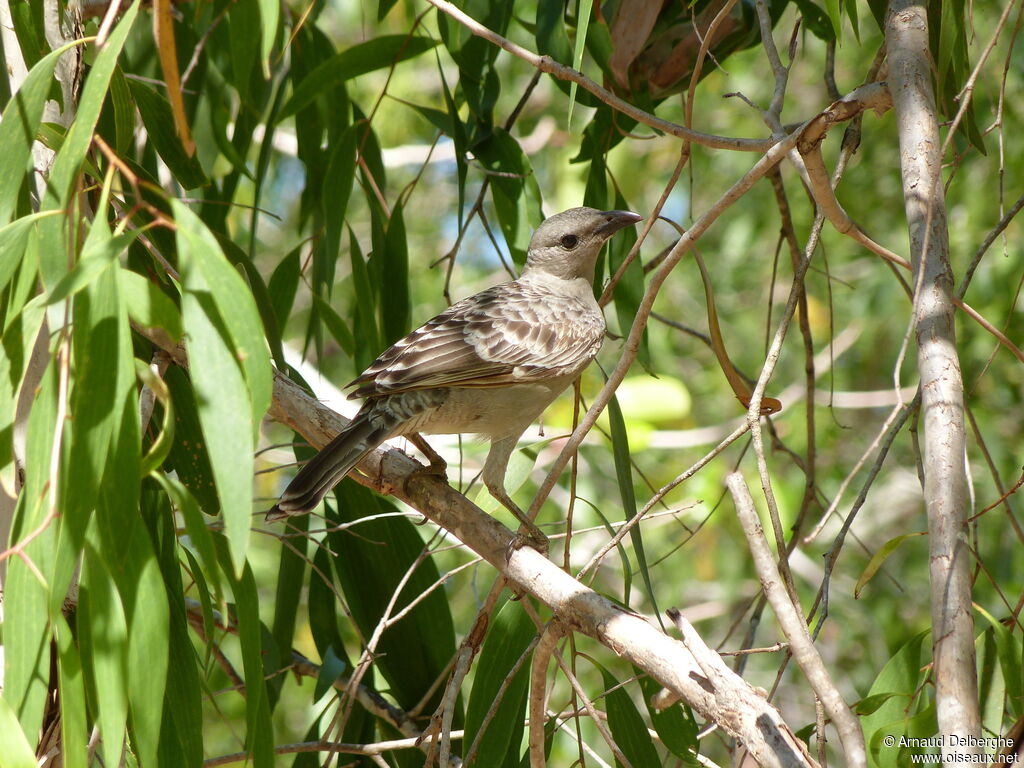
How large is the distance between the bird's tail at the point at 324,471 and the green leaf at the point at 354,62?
89 cm

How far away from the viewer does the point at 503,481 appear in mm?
2980

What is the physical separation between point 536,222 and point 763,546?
5.73 ft

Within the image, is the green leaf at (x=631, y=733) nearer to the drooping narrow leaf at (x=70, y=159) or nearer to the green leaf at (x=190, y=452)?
the green leaf at (x=190, y=452)

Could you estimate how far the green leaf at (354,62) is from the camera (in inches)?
110

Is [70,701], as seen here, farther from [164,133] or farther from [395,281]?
[395,281]

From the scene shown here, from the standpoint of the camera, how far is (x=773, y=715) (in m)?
1.61

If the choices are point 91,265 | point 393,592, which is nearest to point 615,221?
point 393,592

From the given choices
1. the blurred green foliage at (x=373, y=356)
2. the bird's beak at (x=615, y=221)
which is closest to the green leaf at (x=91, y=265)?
the blurred green foliage at (x=373, y=356)

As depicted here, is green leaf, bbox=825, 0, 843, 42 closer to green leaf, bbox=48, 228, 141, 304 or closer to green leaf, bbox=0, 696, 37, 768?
green leaf, bbox=48, 228, 141, 304

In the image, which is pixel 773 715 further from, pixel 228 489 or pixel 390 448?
pixel 390 448

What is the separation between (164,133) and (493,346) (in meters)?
1.11

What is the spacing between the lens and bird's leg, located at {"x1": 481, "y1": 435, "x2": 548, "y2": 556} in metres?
2.71

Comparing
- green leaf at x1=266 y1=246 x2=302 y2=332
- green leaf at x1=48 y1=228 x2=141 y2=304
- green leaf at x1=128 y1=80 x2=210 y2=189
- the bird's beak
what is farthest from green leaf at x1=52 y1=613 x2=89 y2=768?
the bird's beak

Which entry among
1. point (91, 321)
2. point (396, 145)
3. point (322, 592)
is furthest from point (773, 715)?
point (396, 145)
